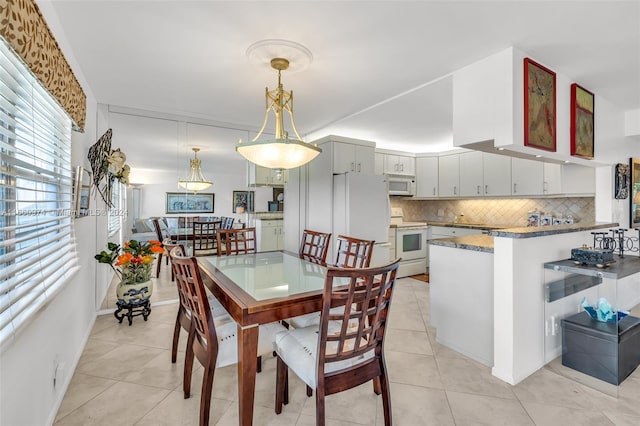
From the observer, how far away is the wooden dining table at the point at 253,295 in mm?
1408

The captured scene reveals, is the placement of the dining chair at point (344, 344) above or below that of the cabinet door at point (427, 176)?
below

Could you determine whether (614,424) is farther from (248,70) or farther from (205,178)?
(205,178)

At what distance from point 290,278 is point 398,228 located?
3.07 meters

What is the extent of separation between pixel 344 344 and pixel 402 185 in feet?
13.6

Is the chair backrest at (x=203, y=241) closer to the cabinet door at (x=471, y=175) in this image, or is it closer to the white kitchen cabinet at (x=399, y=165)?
the white kitchen cabinet at (x=399, y=165)

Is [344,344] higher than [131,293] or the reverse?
higher

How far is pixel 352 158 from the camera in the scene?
4160 mm

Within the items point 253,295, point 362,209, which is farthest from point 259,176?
point 253,295

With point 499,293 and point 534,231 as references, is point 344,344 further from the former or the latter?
point 534,231

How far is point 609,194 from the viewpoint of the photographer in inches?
121

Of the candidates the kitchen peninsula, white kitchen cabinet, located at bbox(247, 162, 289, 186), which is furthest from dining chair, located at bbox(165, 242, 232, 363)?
white kitchen cabinet, located at bbox(247, 162, 289, 186)

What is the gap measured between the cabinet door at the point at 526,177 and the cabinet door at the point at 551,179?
47 mm

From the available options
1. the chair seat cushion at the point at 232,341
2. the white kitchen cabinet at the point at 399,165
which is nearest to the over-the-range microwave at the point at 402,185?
the white kitchen cabinet at the point at 399,165

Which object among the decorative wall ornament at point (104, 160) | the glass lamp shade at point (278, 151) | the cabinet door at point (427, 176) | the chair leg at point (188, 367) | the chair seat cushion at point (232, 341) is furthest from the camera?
the cabinet door at point (427, 176)
